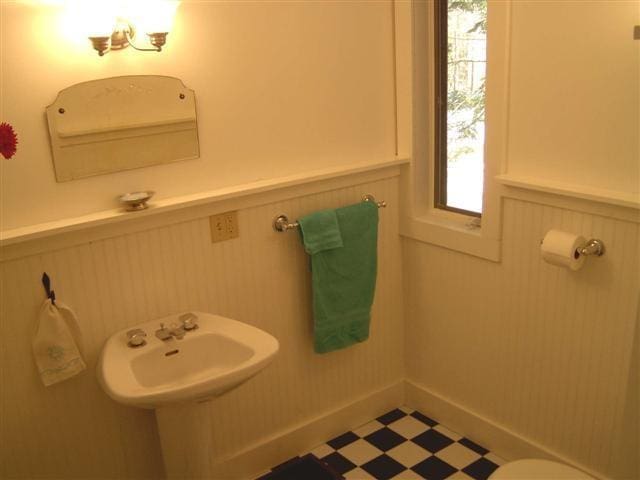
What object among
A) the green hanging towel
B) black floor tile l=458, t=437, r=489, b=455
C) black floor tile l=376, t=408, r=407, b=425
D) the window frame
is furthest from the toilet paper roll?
black floor tile l=376, t=408, r=407, b=425

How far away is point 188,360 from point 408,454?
42.8 inches

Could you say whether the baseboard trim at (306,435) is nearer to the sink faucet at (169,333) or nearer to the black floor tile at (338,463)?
the black floor tile at (338,463)

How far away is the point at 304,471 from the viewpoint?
249 centimetres

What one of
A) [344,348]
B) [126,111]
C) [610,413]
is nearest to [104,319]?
[126,111]

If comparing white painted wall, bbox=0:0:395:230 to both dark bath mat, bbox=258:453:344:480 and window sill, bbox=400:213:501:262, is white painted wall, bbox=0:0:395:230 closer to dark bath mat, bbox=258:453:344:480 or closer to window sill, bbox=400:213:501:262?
window sill, bbox=400:213:501:262

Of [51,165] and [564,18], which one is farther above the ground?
[564,18]

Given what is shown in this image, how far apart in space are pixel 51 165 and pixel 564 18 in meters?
1.67

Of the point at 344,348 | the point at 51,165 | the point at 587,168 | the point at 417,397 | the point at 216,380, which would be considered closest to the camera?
the point at 216,380

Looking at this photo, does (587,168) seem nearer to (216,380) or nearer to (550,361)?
(550,361)

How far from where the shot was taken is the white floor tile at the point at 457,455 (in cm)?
258

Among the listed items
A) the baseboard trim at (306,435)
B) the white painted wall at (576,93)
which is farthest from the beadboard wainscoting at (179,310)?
the white painted wall at (576,93)

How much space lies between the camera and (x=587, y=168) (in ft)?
6.86

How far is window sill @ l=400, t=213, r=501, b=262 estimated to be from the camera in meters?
2.45

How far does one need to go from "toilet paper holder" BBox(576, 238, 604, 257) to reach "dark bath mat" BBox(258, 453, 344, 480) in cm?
120
